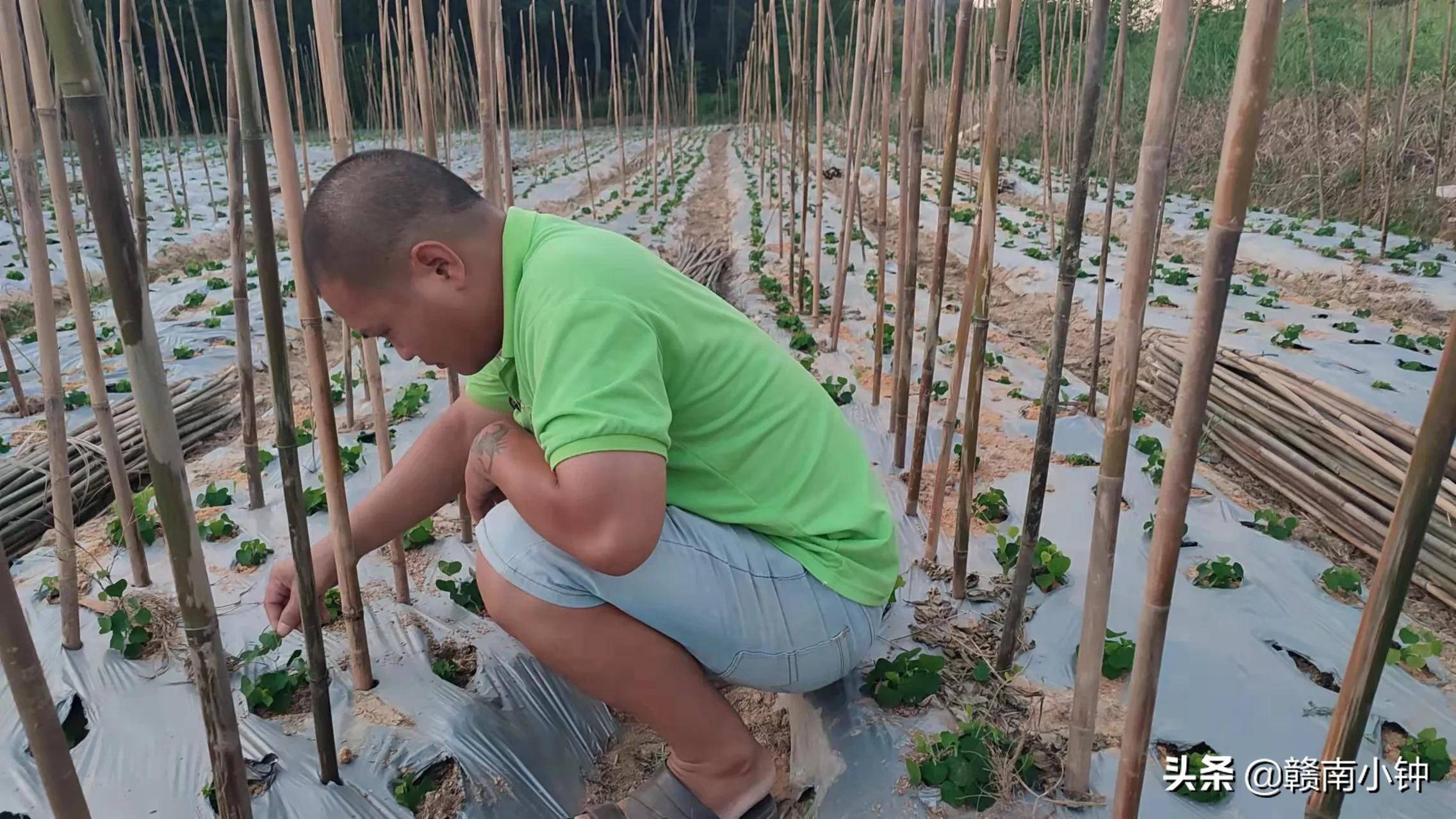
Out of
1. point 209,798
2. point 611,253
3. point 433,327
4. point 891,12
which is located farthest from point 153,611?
point 891,12

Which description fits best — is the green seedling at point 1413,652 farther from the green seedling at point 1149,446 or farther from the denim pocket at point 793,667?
the denim pocket at point 793,667

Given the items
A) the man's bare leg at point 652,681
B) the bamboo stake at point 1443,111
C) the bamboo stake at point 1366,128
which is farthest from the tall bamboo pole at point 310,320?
the bamboo stake at point 1443,111

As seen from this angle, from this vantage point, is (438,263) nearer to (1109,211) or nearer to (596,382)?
(596,382)

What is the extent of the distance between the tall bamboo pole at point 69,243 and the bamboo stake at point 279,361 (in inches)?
15.8

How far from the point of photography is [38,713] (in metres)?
0.81

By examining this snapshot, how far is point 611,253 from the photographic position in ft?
4.66

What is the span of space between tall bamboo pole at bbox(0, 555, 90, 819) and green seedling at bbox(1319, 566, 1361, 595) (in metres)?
2.92


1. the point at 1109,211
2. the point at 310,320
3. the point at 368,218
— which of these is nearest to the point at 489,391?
the point at 310,320

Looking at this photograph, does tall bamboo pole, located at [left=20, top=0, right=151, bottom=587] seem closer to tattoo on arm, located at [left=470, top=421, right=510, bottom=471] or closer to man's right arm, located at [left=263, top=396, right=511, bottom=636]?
man's right arm, located at [left=263, top=396, right=511, bottom=636]

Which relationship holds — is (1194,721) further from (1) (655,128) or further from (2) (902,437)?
(1) (655,128)

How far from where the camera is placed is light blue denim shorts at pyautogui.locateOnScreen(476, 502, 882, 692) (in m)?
1.51

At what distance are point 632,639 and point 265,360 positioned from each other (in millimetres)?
4760

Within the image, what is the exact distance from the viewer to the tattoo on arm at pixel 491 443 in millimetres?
1485

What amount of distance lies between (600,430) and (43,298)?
53.7 inches
